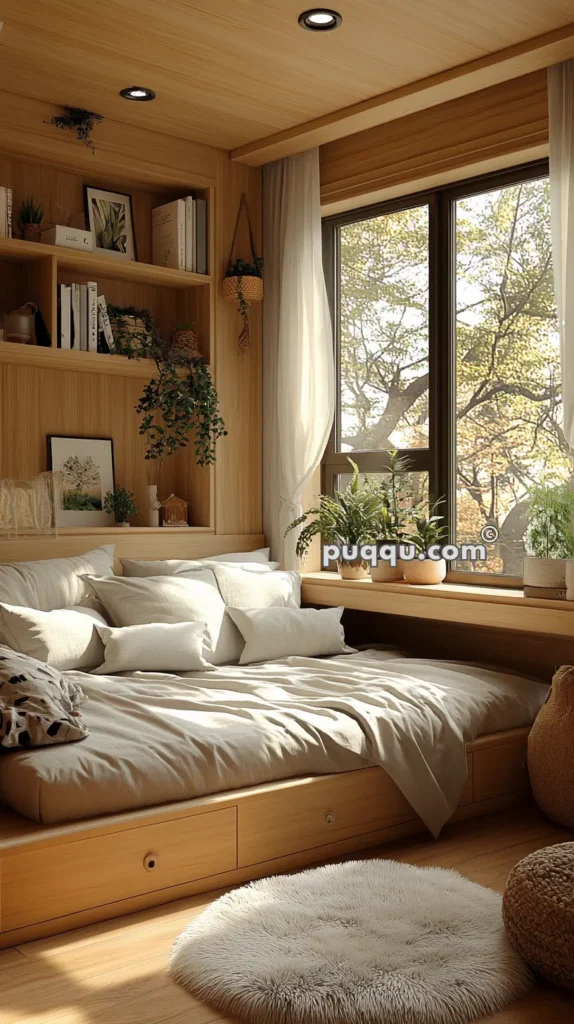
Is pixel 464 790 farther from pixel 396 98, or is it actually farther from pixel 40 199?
pixel 40 199

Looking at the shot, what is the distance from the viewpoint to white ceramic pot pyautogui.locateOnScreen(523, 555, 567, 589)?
365cm

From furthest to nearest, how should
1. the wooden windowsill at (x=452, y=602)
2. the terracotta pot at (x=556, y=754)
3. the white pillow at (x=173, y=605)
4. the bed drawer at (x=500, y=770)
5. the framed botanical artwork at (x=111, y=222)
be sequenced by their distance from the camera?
1. the framed botanical artwork at (x=111, y=222)
2. the white pillow at (x=173, y=605)
3. the wooden windowsill at (x=452, y=602)
4. the bed drawer at (x=500, y=770)
5. the terracotta pot at (x=556, y=754)

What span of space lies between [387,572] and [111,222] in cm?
202

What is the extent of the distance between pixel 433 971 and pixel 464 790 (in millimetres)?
1186

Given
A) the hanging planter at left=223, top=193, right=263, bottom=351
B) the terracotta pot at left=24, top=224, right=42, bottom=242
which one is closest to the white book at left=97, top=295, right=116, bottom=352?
the terracotta pot at left=24, top=224, right=42, bottom=242

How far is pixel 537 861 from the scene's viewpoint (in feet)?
8.00

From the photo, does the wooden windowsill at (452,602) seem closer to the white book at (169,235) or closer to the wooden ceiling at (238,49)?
the white book at (169,235)

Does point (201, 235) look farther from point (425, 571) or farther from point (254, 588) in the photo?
point (425, 571)

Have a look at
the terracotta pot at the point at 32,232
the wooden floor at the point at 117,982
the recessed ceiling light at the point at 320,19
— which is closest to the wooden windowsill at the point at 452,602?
the wooden floor at the point at 117,982

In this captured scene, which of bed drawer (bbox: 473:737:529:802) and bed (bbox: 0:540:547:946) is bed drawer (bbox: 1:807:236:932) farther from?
bed drawer (bbox: 473:737:529:802)

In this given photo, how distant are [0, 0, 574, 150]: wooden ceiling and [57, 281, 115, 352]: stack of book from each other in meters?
0.77

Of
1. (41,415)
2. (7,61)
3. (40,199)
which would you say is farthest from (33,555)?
(7,61)

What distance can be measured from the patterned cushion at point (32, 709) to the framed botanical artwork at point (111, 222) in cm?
226

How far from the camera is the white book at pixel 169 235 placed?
4.60 meters
